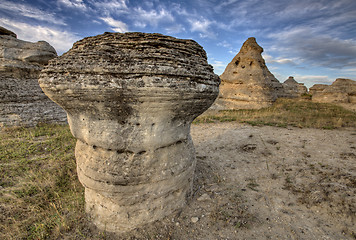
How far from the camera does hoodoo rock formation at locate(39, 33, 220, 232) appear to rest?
1824 millimetres

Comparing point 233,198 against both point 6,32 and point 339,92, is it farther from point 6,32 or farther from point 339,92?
point 339,92

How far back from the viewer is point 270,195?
2877mm

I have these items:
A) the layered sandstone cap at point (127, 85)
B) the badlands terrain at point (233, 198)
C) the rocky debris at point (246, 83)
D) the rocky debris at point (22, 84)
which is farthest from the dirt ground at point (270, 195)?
the rocky debris at point (246, 83)

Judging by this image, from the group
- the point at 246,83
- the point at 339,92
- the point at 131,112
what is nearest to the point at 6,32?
the point at 131,112

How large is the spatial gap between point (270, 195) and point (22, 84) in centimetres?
957

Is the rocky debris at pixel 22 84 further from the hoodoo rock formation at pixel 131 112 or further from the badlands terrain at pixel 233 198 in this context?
the hoodoo rock formation at pixel 131 112

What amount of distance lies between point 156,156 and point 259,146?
4.05m

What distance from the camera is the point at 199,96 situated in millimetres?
2164

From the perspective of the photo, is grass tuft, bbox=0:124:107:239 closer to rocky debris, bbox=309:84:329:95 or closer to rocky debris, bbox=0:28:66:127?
rocky debris, bbox=0:28:66:127

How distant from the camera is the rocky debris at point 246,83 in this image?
12.8 m

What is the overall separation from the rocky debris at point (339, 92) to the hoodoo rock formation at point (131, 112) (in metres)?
21.1

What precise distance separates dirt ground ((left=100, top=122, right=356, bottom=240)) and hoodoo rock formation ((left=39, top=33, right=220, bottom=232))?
0.42m

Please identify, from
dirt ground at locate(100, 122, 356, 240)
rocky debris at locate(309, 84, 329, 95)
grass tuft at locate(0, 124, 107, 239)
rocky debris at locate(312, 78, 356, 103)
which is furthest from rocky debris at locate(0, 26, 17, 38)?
rocky debris at locate(309, 84, 329, 95)

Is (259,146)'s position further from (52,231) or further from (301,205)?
(52,231)
